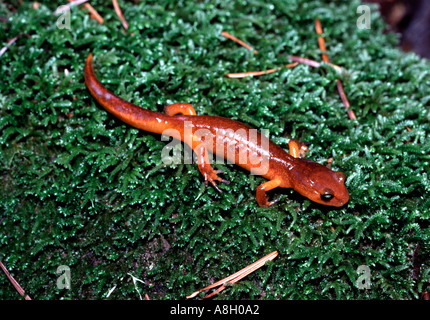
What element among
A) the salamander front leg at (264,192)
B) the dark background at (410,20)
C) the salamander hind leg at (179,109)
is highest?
the dark background at (410,20)

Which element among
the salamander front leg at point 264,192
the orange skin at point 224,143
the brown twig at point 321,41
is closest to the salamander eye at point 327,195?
the orange skin at point 224,143

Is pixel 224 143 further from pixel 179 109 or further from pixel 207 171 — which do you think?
pixel 179 109

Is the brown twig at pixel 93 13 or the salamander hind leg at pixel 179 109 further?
the brown twig at pixel 93 13

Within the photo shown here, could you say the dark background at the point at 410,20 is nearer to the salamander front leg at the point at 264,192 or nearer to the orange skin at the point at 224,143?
the orange skin at the point at 224,143

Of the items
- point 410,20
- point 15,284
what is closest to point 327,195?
point 15,284

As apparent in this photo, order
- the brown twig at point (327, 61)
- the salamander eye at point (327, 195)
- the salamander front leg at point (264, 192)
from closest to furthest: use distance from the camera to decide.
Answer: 1. the salamander eye at point (327, 195)
2. the salamander front leg at point (264, 192)
3. the brown twig at point (327, 61)

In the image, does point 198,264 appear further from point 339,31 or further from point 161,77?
point 339,31

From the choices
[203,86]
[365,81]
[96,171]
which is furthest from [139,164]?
[365,81]
